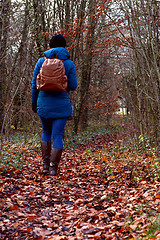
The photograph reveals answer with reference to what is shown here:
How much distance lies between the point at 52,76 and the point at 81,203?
86.3 inches

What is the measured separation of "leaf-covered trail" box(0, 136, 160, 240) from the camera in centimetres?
271

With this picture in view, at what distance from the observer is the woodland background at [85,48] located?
5172 millimetres

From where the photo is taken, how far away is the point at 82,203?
3736 millimetres

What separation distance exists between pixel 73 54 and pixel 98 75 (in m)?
10.00

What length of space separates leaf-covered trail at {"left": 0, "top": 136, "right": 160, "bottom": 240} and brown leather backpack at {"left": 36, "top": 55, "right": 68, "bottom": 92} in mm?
1655

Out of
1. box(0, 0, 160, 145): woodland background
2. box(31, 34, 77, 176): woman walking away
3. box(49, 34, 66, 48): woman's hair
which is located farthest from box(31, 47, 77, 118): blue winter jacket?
box(0, 0, 160, 145): woodland background

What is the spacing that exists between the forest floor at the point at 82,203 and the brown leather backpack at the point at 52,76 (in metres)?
1.65

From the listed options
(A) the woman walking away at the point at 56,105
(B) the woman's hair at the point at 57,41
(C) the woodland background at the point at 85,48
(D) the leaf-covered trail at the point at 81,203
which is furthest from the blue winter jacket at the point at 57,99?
(D) the leaf-covered trail at the point at 81,203

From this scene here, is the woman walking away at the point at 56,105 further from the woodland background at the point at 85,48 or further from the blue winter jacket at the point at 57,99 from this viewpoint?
the woodland background at the point at 85,48

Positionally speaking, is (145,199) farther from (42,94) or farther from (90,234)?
(42,94)

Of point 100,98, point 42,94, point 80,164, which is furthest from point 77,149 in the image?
point 100,98

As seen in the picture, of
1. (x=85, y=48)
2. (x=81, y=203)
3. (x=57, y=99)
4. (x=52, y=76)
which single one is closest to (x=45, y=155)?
(x=57, y=99)

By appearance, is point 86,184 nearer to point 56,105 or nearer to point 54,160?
point 54,160

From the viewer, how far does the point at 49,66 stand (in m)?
4.68
